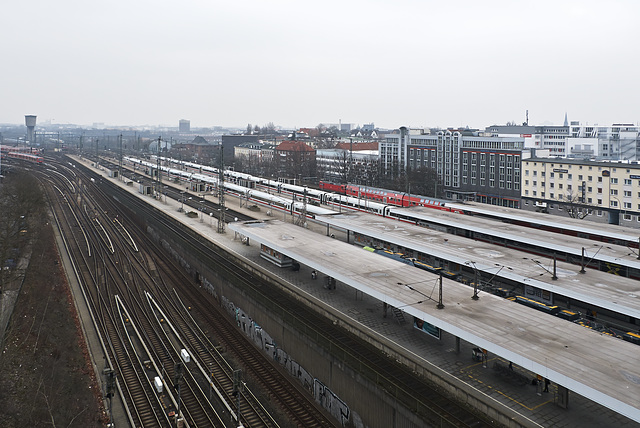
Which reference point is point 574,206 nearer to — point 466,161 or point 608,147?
point 466,161

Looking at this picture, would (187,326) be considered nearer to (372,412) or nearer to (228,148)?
(372,412)

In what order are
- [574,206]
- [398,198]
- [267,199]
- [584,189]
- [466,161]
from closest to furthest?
1. [398,198]
2. [574,206]
3. [584,189]
4. [267,199]
5. [466,161]

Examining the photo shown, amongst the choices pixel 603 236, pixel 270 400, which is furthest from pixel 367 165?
pixel 270 400

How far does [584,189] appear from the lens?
71.7m

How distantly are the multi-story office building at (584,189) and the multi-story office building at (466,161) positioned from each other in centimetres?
346

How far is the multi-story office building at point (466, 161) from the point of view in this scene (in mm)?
82750

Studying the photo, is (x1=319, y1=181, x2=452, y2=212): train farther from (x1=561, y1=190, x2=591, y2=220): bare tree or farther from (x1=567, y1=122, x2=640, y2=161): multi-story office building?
(x1=567, y1=122, x2=640, y2=161): multi-story office building

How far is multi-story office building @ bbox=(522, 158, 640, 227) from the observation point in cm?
6650

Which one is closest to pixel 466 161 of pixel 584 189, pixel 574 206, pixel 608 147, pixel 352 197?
pixel 584 189

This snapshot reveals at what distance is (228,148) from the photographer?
7382 inches

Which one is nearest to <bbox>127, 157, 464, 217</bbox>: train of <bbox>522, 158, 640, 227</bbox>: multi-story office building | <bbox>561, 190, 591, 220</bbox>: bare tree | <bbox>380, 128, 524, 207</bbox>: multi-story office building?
<bbox>380, 128, 524, 207</bbox>: multi-story office building

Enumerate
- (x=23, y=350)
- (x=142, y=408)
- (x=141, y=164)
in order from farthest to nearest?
(x=141, y=164) → (x=23, y=350) → (x=142, y=408)

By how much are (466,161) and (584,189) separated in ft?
73.9

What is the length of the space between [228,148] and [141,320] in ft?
517
